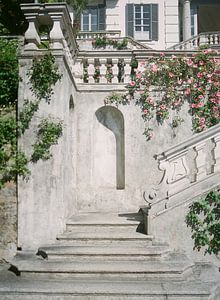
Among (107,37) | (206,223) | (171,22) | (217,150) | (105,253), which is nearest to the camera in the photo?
(105,253)

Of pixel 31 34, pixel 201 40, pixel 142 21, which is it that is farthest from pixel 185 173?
pixel 142 21

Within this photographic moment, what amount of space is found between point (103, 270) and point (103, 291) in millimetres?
466

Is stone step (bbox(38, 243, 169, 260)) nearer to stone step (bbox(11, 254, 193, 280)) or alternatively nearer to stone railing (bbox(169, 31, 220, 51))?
stone step (bbox(11, 254, 193, 280))

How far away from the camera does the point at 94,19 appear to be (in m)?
19.5

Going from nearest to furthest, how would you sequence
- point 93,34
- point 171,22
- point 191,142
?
1. point 191,142
2. point 93,34
3. point 171,22

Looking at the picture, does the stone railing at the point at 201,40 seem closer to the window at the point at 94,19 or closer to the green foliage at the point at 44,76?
the window at the point at 94,19

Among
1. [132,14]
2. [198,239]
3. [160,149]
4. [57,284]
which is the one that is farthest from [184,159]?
[132,14]

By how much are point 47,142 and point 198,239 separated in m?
2.85

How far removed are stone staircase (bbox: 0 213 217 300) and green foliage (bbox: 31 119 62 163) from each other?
132cm

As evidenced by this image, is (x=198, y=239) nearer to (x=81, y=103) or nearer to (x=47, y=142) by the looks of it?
(x=47, y=142)

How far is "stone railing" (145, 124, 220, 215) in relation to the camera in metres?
5.77

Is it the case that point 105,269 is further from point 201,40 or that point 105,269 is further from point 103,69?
point 201,40

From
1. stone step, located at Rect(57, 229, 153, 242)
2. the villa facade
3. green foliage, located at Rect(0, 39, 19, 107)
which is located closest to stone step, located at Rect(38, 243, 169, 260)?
stone step, located at Rect(57, 229, 153, 242)

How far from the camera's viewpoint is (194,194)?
5777 millimetres
